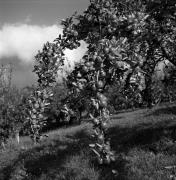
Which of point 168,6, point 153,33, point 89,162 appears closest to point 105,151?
point 153,33

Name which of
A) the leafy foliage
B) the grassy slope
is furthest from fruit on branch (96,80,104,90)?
the grassy slope

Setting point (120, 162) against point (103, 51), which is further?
point (120, 162)

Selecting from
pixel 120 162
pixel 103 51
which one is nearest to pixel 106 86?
pixel 103 51

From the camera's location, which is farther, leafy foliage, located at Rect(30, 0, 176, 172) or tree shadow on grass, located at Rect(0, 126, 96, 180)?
tree shadow on grass, located at Rect(0, 126, 96, 180)

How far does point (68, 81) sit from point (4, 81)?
2856cm

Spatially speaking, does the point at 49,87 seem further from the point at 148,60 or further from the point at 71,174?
the point at 71,174

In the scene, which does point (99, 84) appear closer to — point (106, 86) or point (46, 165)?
point (106, 86)

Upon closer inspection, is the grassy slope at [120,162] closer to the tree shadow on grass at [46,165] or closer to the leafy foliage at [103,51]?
the tree shadow on grass at [46,165]

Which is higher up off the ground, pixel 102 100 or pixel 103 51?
pixel 103 51

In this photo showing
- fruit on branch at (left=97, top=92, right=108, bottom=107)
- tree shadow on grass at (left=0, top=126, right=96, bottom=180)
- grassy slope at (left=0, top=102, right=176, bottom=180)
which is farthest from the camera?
tree shadow on grass at (left=0, top=126, right=96, bottom=180)

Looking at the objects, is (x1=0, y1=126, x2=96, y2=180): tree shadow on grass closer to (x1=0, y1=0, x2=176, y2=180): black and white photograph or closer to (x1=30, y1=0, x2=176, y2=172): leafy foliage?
(x1=0, y1=0, x2=176, y2=180): black and white photograph

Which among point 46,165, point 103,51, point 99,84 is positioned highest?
point 103,51

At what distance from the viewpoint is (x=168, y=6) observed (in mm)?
5996

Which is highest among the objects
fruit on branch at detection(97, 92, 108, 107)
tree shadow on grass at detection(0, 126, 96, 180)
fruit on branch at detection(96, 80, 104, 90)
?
fruit on branch at detection(96, 80, 104, 90)
